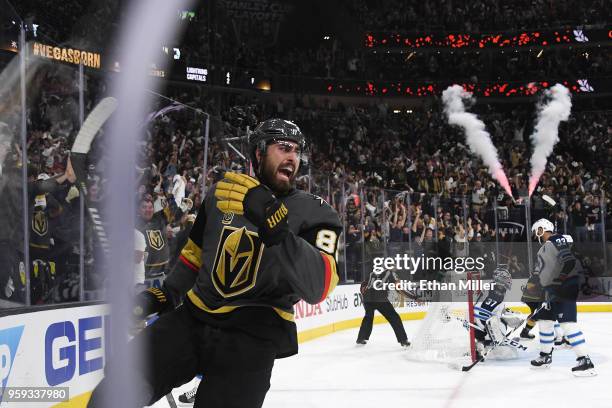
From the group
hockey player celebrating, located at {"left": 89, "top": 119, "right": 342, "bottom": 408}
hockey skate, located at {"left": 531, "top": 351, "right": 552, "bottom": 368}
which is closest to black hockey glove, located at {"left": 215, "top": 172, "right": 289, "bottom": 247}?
hockey player celebrating, located at {"left": 89, "top": 119, "right": 342, "bottom": 408}

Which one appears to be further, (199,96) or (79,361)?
(199,96)

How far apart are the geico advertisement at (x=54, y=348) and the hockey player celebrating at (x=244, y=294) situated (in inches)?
62.3

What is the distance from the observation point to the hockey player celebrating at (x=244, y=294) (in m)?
2.43

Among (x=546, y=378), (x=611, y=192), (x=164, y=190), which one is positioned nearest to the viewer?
(x=164, y=190)

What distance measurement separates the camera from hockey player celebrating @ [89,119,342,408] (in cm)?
243

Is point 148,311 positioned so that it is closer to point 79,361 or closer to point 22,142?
point 22,142

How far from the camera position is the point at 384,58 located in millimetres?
27516

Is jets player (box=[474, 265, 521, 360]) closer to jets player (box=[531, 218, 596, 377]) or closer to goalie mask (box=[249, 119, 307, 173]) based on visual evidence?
jets player (box=[531, 218, 596, 377])

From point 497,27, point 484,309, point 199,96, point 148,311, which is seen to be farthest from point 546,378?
point 497,27

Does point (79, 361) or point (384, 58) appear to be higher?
point (384, 58)

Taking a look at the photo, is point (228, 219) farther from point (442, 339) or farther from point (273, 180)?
point (442, 339)

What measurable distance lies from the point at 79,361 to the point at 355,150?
18222 millimetres

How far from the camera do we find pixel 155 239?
5.68 meters

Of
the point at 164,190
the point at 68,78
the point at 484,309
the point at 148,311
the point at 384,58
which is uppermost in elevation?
the point at 384,58
